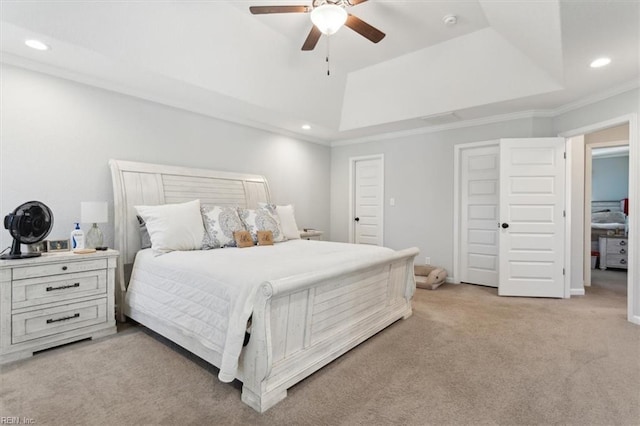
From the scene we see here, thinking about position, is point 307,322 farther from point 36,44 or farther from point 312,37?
point 36,44

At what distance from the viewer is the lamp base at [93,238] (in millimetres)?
2830

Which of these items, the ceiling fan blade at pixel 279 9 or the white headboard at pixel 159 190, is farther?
the white headboard at pixel 159 190

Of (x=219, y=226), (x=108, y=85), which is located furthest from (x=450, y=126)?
(x=108, y=85)

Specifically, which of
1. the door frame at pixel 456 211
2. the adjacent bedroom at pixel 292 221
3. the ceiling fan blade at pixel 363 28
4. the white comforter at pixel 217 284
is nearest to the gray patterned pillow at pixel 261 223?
the adjacent bedroom at pixel 292 221

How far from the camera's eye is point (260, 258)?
2.44 m

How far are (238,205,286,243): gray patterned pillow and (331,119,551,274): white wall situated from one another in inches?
91.9

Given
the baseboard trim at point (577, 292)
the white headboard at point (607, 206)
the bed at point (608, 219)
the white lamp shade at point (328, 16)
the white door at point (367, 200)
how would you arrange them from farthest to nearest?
1. the white headboard at point (607, 206)
2. the bed at point (608, 219)
3. the white door at point (367, 200)
4. the baseboard trim at point (577, 292)
5. the white lamp shade at point (328, 16)

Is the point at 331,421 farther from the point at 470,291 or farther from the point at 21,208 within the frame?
the point at 470,291

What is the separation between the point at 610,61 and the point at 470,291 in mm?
2844

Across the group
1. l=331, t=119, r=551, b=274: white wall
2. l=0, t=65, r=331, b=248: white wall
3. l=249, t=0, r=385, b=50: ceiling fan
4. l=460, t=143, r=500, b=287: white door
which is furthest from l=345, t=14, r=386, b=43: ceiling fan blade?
l=460, t=143, r=500, b=287: white door

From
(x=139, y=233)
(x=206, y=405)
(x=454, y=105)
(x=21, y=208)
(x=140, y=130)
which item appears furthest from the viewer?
(x=454, y=105)

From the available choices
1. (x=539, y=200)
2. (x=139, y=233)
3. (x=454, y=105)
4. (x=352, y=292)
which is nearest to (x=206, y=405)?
(x=352, y=292)

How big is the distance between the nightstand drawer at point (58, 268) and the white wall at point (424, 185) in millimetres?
4062

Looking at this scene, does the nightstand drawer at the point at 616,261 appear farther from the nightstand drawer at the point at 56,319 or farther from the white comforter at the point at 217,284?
the nightstand drawer at the point at 56,319
